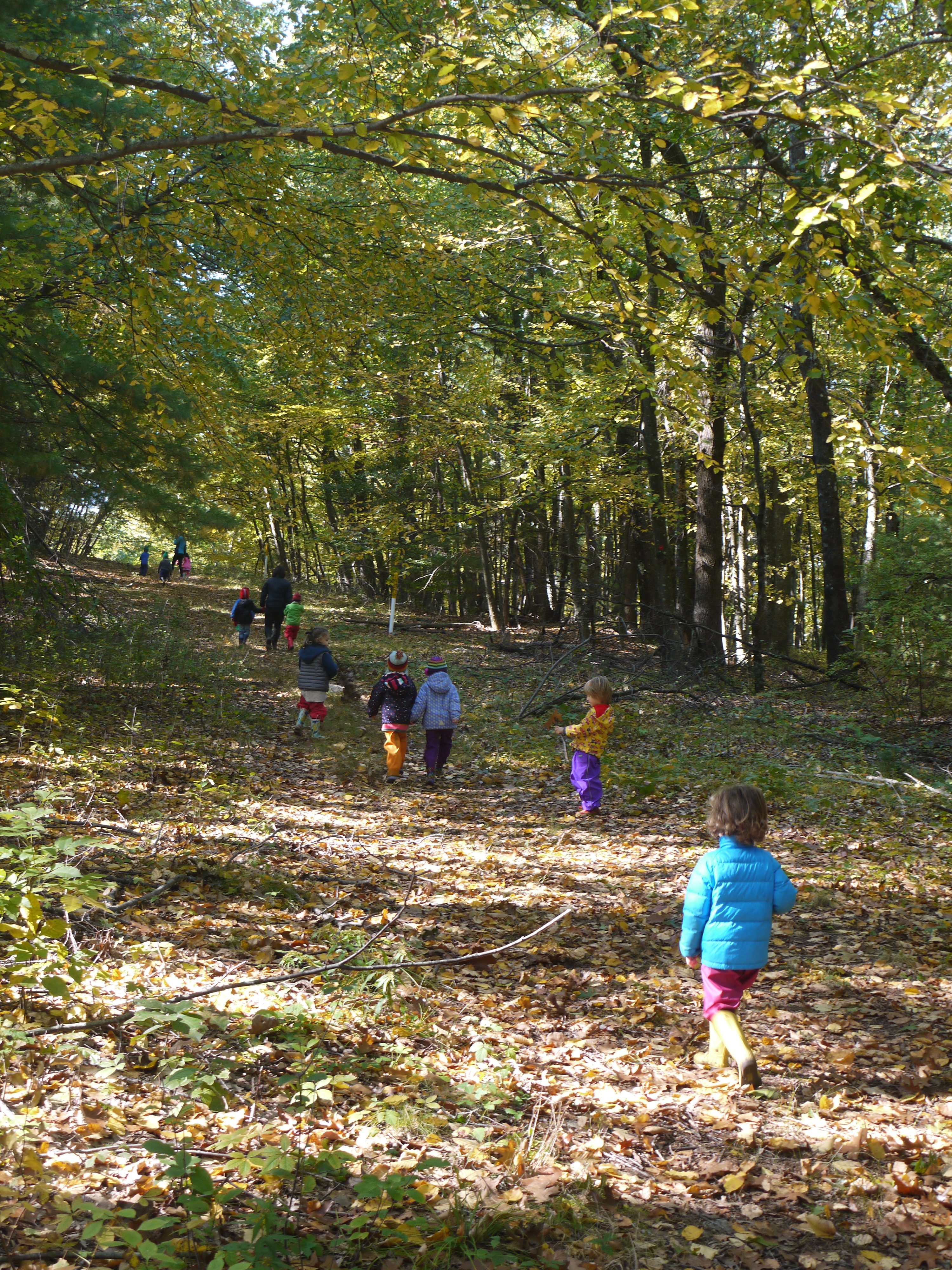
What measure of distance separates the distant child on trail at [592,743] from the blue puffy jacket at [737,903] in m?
4.54

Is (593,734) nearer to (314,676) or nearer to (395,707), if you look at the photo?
(395,707)

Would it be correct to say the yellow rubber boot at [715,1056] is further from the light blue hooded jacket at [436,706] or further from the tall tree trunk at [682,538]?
the tall tree trunk at [682,538]

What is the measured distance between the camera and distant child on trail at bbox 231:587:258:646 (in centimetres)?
1848

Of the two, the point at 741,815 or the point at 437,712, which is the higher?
the point at 437,712

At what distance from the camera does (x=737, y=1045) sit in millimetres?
4184

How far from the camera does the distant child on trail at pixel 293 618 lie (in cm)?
1809

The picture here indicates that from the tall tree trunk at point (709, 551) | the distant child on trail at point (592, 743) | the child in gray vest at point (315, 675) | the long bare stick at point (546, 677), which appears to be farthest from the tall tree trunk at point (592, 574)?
the distant child on trail at point (592, 743)

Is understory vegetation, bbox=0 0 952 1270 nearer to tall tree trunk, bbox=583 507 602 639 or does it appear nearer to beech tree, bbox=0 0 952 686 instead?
beech tree, bbox=0 0 952 686

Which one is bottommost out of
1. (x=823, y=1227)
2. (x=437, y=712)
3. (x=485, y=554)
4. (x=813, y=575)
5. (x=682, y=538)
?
(x=823, y=1227)

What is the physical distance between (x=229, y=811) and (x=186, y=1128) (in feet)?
15.7

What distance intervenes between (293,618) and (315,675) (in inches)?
257

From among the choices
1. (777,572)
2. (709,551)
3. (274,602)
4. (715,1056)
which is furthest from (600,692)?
(777,572)

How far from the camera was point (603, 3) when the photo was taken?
10211 mm

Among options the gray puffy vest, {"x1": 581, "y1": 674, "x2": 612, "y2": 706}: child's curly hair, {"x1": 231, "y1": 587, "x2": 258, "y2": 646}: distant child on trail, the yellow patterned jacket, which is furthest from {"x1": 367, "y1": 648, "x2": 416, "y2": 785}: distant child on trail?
{"x1": 231, "y1": 587, "x2": 258, "y2": 646}: distant child on trail
